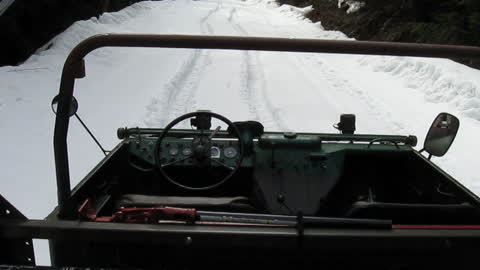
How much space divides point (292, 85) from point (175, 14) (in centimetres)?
1615

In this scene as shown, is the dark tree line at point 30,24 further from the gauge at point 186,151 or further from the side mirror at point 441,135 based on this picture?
the side mirror at point 441,135

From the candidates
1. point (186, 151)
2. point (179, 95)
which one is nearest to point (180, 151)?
point (186, 151)

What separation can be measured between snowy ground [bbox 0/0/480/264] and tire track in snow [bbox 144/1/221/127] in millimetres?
19

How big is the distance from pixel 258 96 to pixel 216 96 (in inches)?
30.8

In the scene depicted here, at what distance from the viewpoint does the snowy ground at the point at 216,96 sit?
588cm

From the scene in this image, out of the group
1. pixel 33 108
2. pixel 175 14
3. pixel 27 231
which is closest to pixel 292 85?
pixel 33 108

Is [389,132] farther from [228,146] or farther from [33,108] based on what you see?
[33,108]

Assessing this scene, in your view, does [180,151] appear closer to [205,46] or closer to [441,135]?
[205,46]

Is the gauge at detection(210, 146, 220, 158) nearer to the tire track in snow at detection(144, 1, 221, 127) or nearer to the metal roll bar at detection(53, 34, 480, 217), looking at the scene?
the metal roll bar at detection(53, 34, 480, 217)

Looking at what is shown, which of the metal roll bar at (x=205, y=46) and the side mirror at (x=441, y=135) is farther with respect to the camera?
the side mirror at (x=441, y=135)

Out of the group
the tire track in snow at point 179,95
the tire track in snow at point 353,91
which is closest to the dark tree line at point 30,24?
the tire track in snow at point 179,95

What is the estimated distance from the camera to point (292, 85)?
10.2 meters

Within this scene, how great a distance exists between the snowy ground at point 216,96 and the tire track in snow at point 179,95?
0.06ft

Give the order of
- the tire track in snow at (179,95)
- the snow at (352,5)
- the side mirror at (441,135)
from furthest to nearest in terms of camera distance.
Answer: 1. the snow at (352,5)
2. the tire track in snow at (179,95)
3. the side mirror at (441,135)
